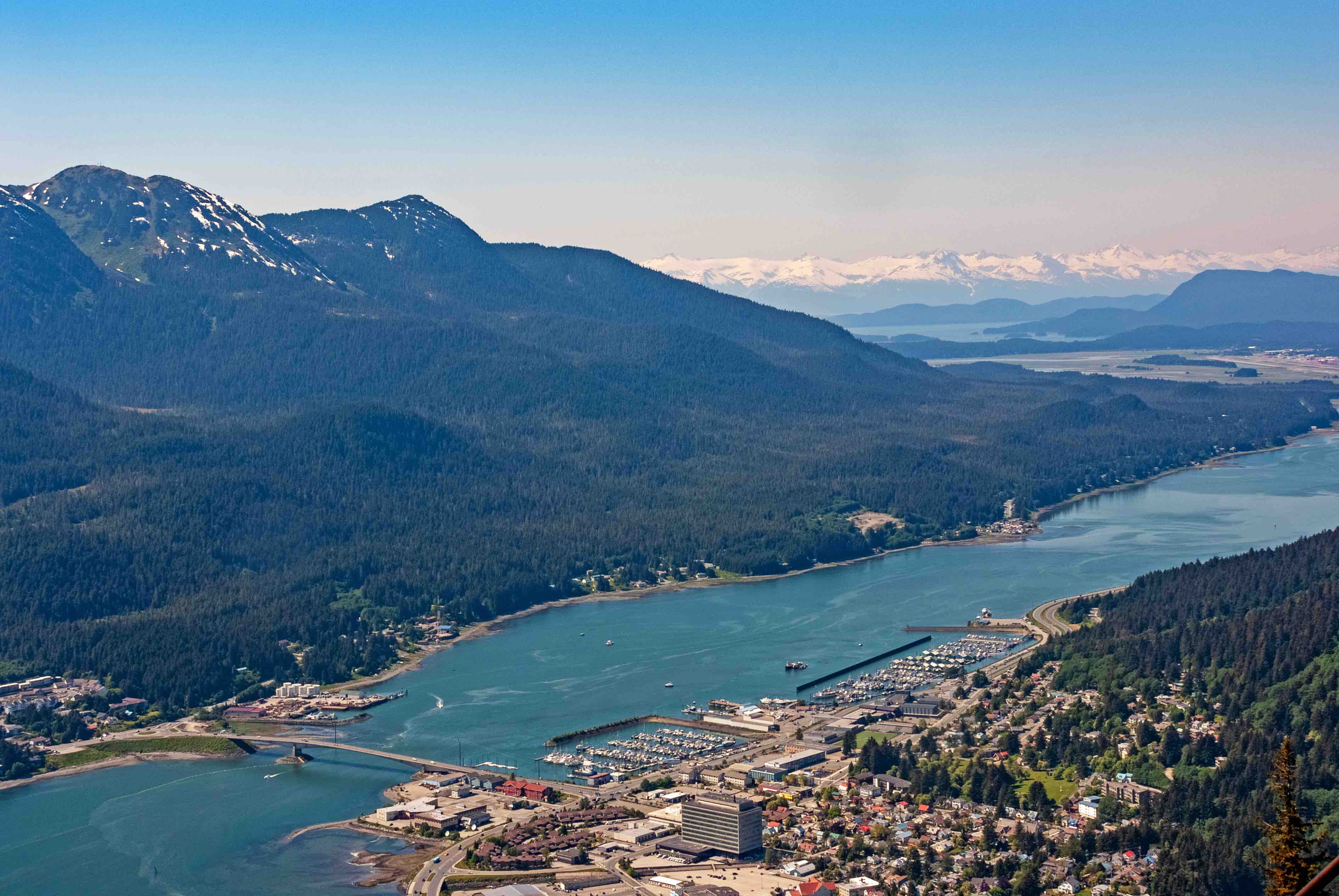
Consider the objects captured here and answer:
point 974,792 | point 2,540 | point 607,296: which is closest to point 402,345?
point 607,296

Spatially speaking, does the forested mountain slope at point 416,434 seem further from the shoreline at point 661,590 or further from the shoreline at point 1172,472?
the shoreline at point 1172,472

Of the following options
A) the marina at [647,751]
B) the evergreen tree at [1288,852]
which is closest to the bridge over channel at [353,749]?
the marina at [647,751]

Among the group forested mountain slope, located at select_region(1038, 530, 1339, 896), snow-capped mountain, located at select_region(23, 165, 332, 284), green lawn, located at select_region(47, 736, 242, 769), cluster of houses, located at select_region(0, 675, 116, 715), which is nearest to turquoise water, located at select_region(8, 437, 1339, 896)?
green lawn, located at select_region(47, 736, 242, 769)

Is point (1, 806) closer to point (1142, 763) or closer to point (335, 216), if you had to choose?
point (1142, 763)

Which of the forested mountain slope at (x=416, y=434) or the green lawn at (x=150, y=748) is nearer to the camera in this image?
the green lawn at (x=150, y=748)

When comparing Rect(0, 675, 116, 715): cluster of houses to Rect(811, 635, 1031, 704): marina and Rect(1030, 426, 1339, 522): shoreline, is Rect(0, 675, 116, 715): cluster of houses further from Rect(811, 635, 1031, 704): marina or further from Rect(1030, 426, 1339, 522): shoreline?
Rect(1030, 426, 1339, 522): shoreline

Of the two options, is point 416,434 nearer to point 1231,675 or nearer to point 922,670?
point 922,670

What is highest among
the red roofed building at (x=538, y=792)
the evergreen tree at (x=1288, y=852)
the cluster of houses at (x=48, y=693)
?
the evergreen tree at (x=1288, y=852)
